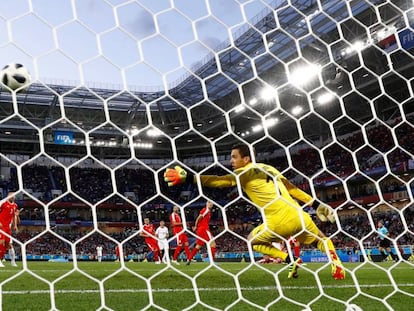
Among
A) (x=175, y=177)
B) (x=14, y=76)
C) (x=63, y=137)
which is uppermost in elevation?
(x=14, y=76)

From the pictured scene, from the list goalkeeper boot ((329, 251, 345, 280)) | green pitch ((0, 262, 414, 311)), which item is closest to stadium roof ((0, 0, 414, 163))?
goalkeeper boot ((329, 251, 345, 280))

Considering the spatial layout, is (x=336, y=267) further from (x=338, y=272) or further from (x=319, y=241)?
(x=319, y=241)

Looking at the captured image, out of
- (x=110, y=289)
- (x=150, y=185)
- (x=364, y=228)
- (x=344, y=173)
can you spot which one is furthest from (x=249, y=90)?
(x=110, y=289)

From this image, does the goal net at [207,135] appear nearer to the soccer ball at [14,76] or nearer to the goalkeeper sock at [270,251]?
the goalkeeper sock at [270,251]

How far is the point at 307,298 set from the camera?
333 cm

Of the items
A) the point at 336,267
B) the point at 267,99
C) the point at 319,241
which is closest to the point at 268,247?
the point at 319,241

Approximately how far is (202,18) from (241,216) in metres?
22.2

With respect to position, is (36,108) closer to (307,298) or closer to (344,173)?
(344,173)

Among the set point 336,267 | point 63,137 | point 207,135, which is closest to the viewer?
point 336,267

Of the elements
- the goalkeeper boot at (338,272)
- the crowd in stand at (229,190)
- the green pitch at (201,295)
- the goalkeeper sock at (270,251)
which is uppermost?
the green pitch at (201,295)

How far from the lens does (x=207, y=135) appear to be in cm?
1062

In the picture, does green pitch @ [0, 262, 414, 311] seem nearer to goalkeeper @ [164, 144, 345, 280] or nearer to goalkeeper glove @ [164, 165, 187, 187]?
goalkeeper @ [164, 144, 345, 280]

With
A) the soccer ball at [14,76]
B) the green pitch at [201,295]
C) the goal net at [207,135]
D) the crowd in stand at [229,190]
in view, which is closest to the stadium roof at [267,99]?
the goal net at [207,135]

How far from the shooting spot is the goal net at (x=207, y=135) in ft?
8.56
